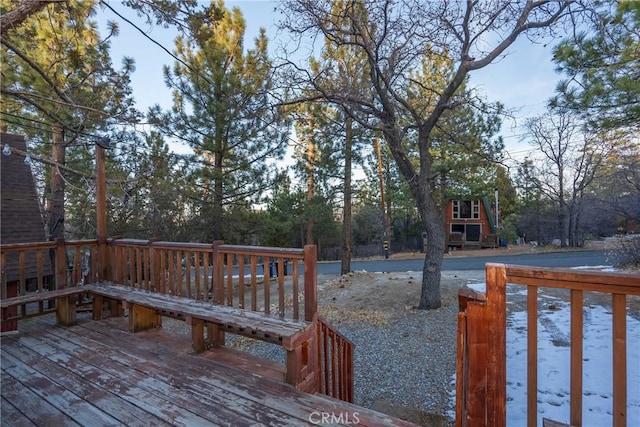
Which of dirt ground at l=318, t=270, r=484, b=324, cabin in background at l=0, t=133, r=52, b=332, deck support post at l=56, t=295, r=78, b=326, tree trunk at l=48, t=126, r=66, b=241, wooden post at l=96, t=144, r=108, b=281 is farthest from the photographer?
tree trunk at l=48, t=126, r=66, b=241

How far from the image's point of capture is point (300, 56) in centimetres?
582

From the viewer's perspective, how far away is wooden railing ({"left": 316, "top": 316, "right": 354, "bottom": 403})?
2791 millimetres

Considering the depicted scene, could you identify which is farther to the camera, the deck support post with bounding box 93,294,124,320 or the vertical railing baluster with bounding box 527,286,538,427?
the deck support post with bounding box 93,294,124,320

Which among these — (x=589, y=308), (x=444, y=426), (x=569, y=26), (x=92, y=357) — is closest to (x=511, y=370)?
(x=444, y=426)

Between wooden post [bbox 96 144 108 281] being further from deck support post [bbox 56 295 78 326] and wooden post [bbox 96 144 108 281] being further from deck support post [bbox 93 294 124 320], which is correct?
deck support post [bbox 56 295 78 326]

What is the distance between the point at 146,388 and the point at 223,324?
644mm

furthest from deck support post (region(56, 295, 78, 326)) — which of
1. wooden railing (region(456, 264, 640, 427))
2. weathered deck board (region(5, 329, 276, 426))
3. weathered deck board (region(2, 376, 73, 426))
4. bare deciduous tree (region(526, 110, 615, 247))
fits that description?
bare deciduous tree (region(526, 110, 615, 247))

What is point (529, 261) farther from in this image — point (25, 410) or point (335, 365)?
point (25, 410)

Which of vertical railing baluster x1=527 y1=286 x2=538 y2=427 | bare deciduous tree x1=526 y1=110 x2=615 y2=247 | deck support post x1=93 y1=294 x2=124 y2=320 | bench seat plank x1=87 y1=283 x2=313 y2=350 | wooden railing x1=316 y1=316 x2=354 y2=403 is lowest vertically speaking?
wooden railing x1=316 y1=316 x2=354 y2=403

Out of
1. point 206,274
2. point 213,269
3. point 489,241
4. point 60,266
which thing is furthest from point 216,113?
point 489,241

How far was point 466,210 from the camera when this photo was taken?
21.7m

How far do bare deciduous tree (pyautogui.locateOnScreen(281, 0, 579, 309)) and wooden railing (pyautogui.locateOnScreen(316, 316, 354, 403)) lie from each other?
124 inches

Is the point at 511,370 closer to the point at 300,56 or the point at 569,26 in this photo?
the point at 569,26

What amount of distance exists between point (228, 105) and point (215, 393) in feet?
24.8
